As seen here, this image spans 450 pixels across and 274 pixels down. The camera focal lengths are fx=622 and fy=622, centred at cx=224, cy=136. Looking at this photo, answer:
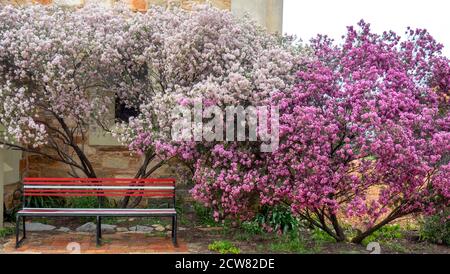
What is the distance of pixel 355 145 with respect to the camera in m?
7.20

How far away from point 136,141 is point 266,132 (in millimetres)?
1782

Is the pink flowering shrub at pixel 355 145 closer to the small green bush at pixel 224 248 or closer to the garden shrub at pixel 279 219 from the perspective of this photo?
the small green bush at pixel 224 248

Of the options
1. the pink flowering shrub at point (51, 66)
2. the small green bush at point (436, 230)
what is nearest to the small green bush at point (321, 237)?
the small green bush at point (436, 230)

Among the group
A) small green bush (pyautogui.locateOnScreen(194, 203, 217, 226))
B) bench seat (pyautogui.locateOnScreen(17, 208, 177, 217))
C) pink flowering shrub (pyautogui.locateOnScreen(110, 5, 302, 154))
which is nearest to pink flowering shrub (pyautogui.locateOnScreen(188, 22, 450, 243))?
pink flowering shrub (pyautogui.locateOnScreen(110, 5, 302, 154))

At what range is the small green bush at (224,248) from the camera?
759 centimetres

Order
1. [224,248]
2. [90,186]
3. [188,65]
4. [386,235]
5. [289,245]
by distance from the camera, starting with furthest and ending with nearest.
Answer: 1. [386,235]
2. [90,186]
3. [188,65]
4. [289,245]
5. [224,248]

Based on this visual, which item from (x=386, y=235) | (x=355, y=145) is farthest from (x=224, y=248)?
(x=386, y=235)

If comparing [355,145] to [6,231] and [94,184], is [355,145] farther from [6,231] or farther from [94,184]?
[6,231]

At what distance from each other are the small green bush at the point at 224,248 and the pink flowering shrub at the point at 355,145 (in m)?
0.40

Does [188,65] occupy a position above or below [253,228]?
above

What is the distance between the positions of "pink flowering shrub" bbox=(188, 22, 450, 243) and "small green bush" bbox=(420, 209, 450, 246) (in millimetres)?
A: 1219

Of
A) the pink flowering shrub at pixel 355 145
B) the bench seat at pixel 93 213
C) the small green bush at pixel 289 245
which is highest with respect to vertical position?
the pink flowering shrub at pixel 355 145

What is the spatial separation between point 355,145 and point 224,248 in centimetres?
206
